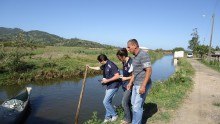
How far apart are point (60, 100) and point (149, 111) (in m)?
7.00

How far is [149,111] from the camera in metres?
8.18

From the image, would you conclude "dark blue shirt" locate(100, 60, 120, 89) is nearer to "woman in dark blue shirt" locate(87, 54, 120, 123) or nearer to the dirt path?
"woman in dark blue shirt" locate(87, 54, 120, 123)

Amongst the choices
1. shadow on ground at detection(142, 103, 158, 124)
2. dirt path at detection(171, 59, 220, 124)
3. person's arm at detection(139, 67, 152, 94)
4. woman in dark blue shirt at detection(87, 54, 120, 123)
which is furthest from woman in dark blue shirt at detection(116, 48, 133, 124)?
dirt path at detection(171, 59, 220, 124)

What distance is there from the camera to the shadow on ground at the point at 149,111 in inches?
293

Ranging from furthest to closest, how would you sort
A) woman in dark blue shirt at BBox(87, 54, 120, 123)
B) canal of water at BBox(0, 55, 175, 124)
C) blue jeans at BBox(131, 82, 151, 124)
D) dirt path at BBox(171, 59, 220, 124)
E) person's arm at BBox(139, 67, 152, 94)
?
canal of water at BBox(0, 55, 175, 124)
dirt path at BBox(171, 59, 220, 124)
woman in dark blue shirt at BBox(87, 54, 120, 123)
blue jeans at BBox(131, 82, 151, 124)
person's arm at BBox(139, 67, 152, 94)

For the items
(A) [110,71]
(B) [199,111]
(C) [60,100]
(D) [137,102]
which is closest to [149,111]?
(B) [199,111]

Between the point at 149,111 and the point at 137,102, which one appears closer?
the point at 137,102

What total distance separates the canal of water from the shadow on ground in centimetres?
251

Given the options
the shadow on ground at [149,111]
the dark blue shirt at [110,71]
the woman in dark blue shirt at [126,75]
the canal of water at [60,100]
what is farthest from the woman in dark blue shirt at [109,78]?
the canal of water at [60,100]

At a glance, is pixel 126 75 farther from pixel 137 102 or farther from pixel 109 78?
pixel 137 102

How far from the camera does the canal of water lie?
1072 cm

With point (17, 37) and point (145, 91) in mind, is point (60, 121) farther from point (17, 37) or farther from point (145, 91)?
point (17, 37)

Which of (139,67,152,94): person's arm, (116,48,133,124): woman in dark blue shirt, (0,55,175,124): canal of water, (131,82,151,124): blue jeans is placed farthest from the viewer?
(0,55,175,124): canal of water

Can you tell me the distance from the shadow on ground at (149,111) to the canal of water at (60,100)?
2.51 meters
